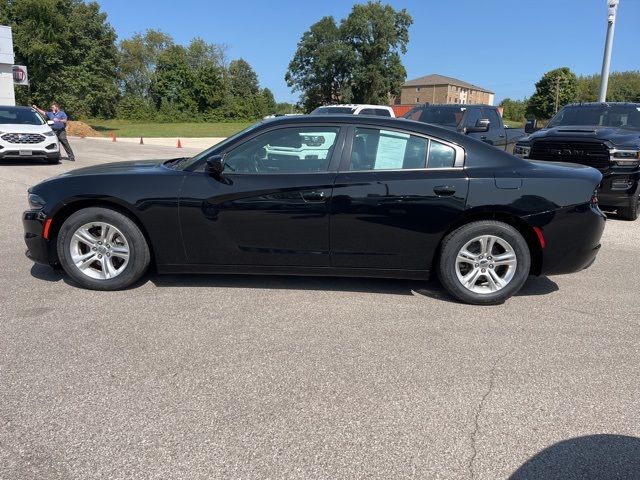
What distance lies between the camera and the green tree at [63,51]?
119 ft

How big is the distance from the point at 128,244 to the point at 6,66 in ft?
104

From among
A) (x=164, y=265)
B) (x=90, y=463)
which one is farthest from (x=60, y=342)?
(x=90, y=463)

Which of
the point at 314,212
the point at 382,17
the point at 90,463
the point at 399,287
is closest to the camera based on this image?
the point at 90,463

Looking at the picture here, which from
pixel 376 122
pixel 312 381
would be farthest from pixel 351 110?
pixel 312 381

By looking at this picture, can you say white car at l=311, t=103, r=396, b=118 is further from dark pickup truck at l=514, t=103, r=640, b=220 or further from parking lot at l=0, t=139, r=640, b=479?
parking lot at l=0, t=139, r=640, b=479

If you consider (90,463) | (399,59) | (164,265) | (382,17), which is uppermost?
(382,17)

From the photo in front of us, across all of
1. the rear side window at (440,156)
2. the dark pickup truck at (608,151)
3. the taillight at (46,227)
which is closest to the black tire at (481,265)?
the rear side window at (440,156)

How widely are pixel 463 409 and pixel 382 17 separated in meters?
81.6

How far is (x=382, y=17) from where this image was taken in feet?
252

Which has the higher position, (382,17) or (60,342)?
(382,17)

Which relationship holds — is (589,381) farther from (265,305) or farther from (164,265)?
(164,265)

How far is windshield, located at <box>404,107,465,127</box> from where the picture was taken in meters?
11.4

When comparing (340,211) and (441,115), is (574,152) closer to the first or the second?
(441,115)

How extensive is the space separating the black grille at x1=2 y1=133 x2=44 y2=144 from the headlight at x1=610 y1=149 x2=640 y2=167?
13269 mm
